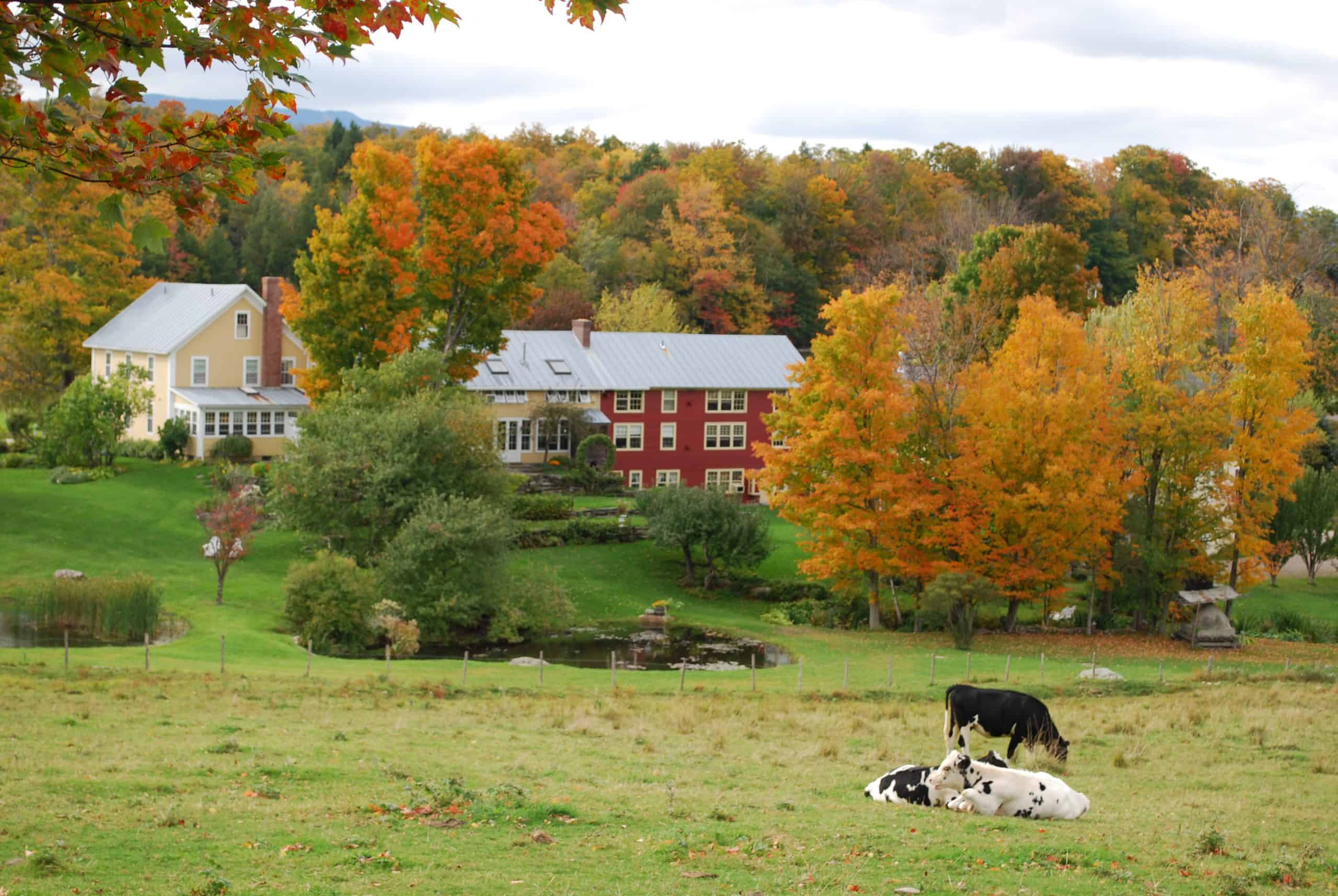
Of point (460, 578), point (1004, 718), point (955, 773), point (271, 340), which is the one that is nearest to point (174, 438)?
point (271, 340)

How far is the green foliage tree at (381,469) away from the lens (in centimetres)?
4072

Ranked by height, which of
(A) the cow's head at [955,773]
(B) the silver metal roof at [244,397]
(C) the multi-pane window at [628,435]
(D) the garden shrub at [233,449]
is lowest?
(A) the cow's head at [955,773]

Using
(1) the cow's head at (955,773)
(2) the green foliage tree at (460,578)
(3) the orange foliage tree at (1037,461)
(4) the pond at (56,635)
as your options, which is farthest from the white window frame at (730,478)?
(1) the cow's head at (955,773)

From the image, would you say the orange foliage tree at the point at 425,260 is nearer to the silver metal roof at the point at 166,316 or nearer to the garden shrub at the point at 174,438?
the garden shrub at the point at 174,438

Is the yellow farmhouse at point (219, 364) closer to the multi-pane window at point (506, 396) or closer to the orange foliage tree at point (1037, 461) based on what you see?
the multi-pane window at point (506, 396)

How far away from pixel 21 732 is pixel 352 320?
31.6 meters

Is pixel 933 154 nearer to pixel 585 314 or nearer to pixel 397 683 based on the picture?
pixel 585 314

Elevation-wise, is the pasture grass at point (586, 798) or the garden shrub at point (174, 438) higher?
the garden shrub at point (174, 438)

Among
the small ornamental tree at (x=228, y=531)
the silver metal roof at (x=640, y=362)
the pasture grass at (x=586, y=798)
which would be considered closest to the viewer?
the pasture grass at (x=586, y=798)

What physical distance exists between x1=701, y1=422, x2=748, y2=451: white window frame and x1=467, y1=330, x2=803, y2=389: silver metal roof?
1978mm

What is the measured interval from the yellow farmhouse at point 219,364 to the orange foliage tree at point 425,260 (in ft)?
31.6

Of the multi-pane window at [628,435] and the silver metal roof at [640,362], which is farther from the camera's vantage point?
the multi-pane window at [628,435]

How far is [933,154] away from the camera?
109 m

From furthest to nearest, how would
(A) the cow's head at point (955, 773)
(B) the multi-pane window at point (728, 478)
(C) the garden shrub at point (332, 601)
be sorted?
(B) the multi-pane window at point (728, 478) → (C) the garden shrub at point (332, 601) → (A) the cow's head at point (955, 773)
